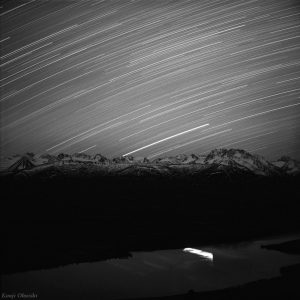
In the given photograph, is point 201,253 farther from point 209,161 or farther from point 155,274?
point 209,161

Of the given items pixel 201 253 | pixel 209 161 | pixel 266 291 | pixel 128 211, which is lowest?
pixel 201 253

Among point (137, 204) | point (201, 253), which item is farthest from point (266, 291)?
point (137, 204)

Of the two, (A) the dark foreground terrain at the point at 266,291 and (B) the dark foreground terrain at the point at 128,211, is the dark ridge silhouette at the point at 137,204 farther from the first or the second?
(A) the dark foreground terrain at the point at 266,291

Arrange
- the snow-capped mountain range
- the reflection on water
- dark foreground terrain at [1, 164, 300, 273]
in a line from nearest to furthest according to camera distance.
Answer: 1. the reflection on water
2. dark foreground terrain at [1, 164, 300, 273]
3. the snow-capped mountain range

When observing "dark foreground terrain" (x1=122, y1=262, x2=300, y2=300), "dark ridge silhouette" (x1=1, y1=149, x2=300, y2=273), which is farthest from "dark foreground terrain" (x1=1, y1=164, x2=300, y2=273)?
"dark foreground terrain" (x1=122, y1=262, x2=300, y2=300)

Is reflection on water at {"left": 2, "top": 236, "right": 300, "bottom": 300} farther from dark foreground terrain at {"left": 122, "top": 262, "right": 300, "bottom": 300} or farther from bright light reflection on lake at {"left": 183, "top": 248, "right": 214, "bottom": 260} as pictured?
dark foreground terrain at {"left": 122, "top": 262, "right": 300, "bottom": 300}

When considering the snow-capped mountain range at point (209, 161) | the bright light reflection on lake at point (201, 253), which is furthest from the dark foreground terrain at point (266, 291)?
the snow-capped mountain range at point (209, 161)

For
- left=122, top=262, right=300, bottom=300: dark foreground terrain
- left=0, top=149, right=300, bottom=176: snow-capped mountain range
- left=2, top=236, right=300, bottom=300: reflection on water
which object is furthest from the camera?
left=0, top=149, right=300, bottom=176: snow-capped mountain range
